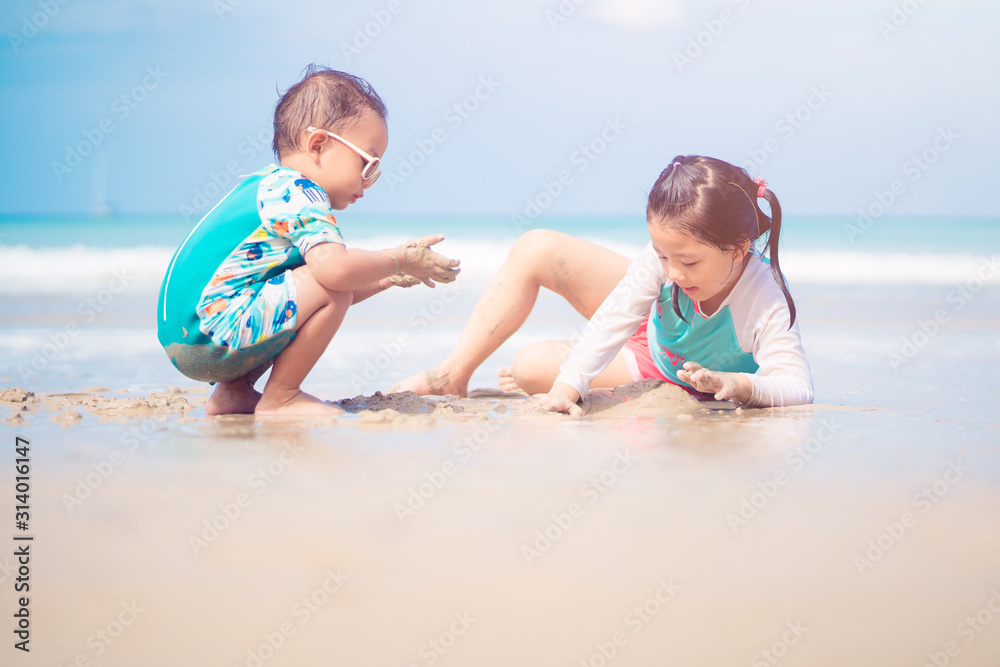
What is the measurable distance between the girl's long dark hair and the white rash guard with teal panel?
0.09 meters

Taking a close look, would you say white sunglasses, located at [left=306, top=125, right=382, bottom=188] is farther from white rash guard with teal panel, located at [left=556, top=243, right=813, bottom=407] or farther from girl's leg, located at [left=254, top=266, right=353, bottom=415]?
white rash guard with teal panel, located at [left=556, top=243, right=813, bottom=407]

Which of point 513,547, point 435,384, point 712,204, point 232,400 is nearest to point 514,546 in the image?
point 513,547

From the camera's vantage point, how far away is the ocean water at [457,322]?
3.73 m

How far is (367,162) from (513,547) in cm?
165

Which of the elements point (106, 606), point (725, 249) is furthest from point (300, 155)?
point (106, 606)

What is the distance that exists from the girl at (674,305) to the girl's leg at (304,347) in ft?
1.96

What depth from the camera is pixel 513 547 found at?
158 centimetres

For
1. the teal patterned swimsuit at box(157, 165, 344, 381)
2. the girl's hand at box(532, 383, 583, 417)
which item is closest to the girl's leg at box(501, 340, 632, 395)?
the girl's hand at box(532, 383, 583, 417)

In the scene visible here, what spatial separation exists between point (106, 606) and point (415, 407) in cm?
160

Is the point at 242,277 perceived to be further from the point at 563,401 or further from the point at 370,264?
the point at 563,401

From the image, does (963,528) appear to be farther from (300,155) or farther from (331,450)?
(300,155)

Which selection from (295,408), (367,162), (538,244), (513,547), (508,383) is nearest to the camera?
(513,547)

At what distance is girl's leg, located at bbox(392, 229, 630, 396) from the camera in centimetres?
328

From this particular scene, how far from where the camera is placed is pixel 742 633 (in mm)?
1300
